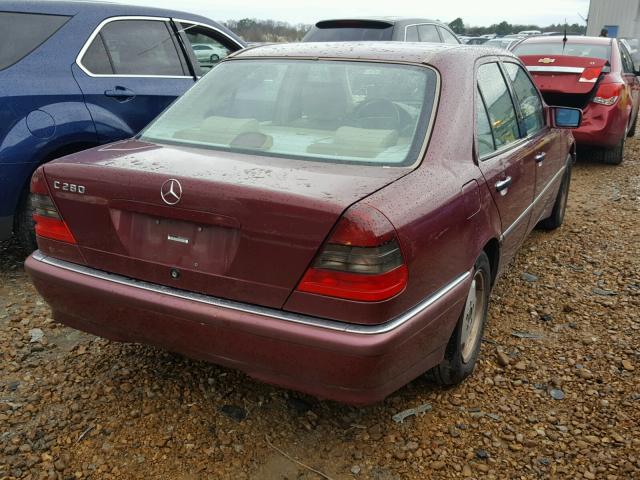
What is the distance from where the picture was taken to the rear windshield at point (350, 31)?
290 inches

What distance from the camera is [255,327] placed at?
2137mm

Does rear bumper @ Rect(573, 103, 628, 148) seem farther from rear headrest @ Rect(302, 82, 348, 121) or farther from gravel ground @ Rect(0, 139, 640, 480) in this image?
rear headrest @ Rect(302, 82, 348, 121)

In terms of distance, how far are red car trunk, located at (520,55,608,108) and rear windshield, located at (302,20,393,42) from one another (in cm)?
181

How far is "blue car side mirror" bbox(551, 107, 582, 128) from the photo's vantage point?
4230 mm

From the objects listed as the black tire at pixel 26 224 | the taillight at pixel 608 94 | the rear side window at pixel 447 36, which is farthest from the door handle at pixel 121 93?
the rear side window at pixel 447 36

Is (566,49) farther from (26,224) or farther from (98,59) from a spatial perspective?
(26,224)

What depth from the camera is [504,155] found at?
313 centimetres

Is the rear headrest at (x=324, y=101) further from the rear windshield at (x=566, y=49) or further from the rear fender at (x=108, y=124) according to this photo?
the rear windshield at (x=566, y=49)

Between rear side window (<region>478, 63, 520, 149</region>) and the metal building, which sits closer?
rear side window (<region>478, 63, 520, 149</region>)

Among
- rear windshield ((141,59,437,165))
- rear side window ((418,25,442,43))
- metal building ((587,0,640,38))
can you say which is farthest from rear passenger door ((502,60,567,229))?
metal building ((587,0,640,38))

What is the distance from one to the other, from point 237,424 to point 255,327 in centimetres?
69

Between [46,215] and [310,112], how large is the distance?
1233 millimetres

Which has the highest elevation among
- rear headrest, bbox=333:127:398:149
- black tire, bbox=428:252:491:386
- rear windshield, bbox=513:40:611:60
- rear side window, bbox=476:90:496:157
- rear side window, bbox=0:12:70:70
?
rear side window, bbox=0:12:70:70

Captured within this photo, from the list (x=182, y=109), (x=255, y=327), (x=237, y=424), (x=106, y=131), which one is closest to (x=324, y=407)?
(x=237, y=424)
